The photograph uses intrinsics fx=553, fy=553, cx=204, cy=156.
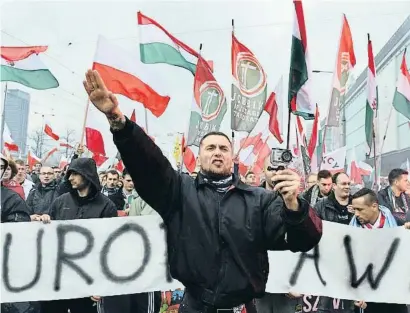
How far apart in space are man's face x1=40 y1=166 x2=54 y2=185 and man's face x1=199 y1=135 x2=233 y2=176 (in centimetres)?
514

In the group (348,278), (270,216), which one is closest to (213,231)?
(270,216)

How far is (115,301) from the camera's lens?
18.5 ft

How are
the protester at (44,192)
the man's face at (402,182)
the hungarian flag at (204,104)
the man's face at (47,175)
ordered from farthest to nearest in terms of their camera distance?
the hungarian flag at (204,104)
the man's face at (47,175)
the protester at (44,192)
the man's face at (402,182)

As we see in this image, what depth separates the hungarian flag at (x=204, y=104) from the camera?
10.4m

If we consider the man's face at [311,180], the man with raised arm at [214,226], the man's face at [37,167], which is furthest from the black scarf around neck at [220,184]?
the man's face at [37,167]

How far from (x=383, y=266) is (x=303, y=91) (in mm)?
1840

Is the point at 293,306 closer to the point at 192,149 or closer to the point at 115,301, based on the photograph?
the point at 115,301

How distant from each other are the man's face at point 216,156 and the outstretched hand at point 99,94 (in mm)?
685

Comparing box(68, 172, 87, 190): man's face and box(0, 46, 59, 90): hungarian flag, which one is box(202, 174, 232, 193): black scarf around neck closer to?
box(68, 172, 87, 190): man's face

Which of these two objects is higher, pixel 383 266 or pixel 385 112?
pixel 385 112

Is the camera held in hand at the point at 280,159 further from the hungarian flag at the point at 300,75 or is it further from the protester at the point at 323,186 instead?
the protester at the point at 323,186

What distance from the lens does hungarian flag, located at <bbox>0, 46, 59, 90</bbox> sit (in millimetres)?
10469

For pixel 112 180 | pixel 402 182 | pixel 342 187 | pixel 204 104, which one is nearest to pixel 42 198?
pixel 112 180

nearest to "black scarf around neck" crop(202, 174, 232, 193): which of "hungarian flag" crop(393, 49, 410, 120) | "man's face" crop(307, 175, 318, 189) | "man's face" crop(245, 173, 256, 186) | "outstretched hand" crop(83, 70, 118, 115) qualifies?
"outstretched hand" crop(83, 70, 118, 115)
